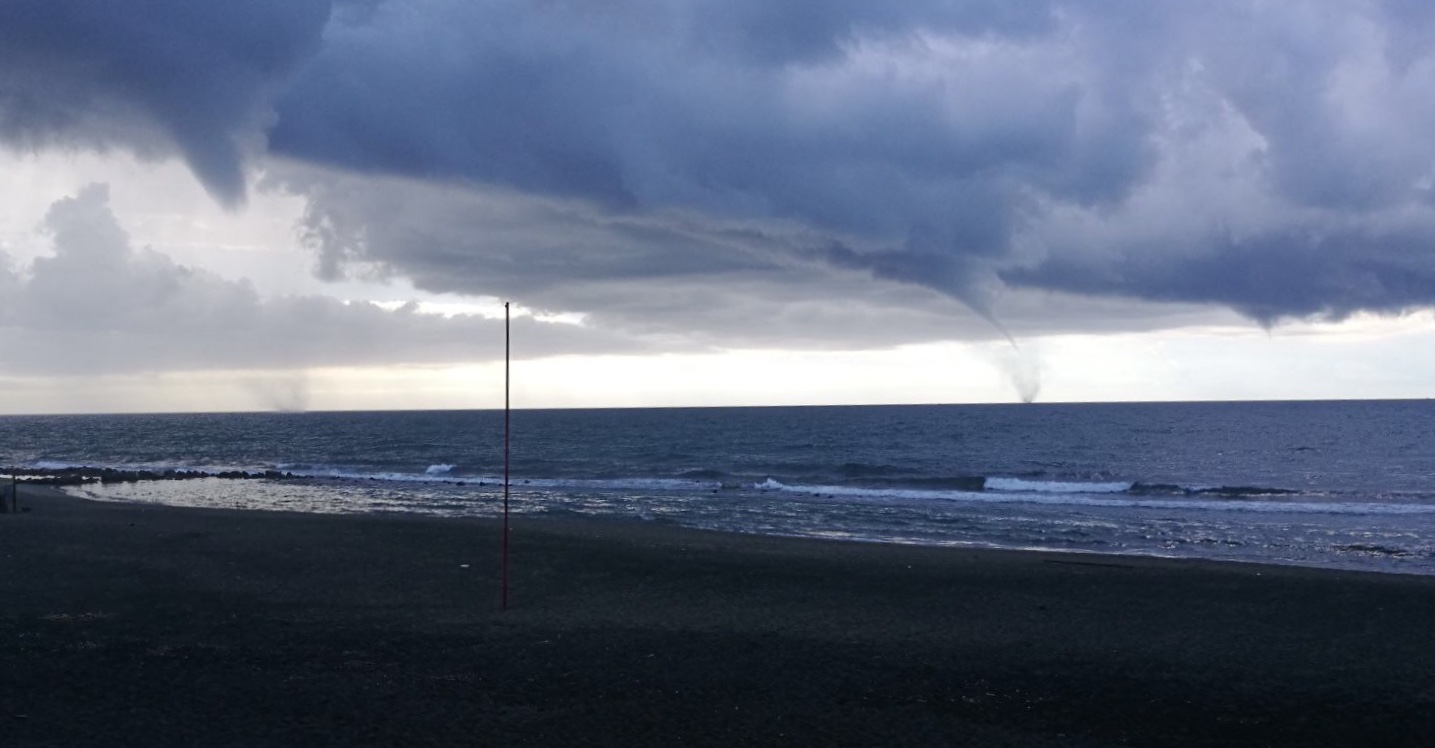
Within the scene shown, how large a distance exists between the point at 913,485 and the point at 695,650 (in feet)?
127

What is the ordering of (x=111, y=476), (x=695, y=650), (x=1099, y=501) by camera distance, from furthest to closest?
(x=111, y=476) < (x=1099, y=501) < (x=695, y=650)

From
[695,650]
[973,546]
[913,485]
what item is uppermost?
[695,650]

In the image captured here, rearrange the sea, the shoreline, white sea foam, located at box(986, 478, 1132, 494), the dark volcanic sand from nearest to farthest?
1. the dark volcanic sand
2. the shoreline
3. the sea
4. white sea foam, located at box(986, 478, 1132, 494)

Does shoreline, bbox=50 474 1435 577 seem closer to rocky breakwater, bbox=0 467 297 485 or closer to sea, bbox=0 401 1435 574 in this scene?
Result: sea, bbox=0 401 1435 574

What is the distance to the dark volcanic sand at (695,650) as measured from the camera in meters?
8.89

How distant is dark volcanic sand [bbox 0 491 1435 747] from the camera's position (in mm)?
8891

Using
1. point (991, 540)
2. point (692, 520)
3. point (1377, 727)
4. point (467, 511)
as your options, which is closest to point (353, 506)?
point (467, 511)

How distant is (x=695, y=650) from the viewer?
11750mm

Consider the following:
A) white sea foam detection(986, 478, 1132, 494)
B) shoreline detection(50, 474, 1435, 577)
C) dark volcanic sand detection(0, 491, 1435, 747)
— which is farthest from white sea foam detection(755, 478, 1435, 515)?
Result: dark volcanic sand detection(0, 491, 1435, 747)

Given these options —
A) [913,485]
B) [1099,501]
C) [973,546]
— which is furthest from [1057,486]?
[973,546]

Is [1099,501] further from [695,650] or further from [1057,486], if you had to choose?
[695,650]

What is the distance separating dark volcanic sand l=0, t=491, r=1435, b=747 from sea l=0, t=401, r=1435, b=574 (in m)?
8.61

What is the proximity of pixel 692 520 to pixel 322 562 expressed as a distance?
14.3 metres

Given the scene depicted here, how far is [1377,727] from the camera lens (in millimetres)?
9180
